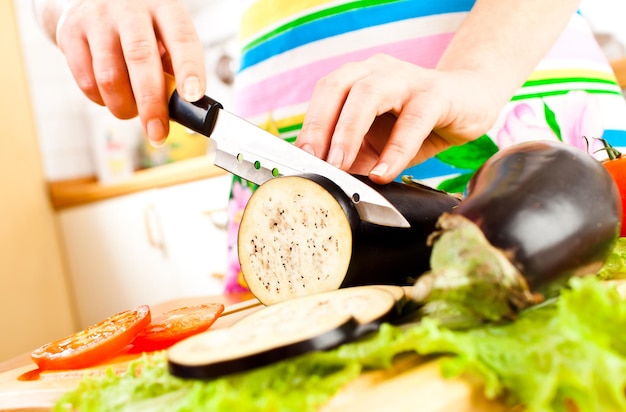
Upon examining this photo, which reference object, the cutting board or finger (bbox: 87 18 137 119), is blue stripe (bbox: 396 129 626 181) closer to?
finger (bbox: 87 18 137 119)

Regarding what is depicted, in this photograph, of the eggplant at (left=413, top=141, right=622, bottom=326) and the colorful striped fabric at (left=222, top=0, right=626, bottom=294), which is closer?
the eggplant at (left=413, top=141, right=622, bottom=326)

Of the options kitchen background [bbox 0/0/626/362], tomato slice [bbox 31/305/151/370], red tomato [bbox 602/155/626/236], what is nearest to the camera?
tomato slice [bbox 31/305/151/370]

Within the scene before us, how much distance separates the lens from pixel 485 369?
445 millimetres

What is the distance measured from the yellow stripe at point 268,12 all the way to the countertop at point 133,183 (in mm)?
881

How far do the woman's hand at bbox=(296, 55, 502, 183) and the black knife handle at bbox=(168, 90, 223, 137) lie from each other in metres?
0.14

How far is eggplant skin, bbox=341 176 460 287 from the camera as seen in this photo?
80 centimetres

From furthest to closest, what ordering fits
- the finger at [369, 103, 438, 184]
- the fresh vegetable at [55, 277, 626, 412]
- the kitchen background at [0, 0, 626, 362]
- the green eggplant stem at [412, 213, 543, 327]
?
the kitchen background at [0, 0, 626, 362] → the finger at [369, 103, 438, 184] → the green eggplant stem at [412, 213, 543, 327] → the fresh vegetable at [55, 277, 626, 412]

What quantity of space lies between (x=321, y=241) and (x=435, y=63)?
0.65 metres

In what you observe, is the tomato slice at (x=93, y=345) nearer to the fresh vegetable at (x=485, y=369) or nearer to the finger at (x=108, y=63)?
the fresh vegetable at (x=485, y=369)

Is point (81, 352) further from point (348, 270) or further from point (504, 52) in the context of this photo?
point (504, 52)

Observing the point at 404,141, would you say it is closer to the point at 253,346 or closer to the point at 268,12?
the point at 253,346

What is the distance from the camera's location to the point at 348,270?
78 centimetres

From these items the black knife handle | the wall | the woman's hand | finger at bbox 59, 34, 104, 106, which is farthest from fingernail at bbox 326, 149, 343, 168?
the wall

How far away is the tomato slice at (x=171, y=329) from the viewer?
2.60 ft
